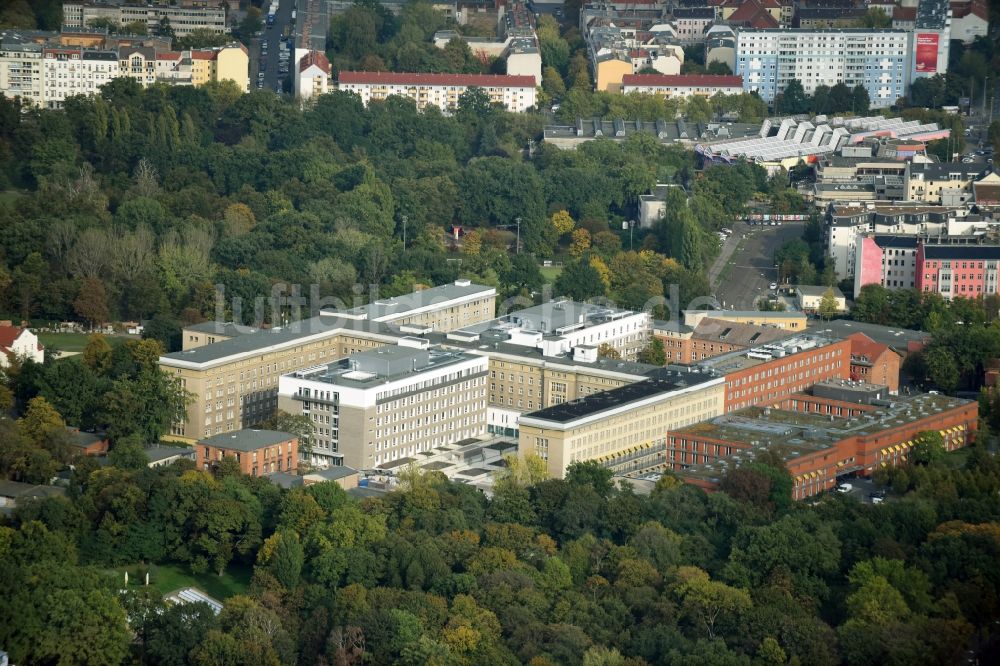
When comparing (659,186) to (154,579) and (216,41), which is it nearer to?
(216,41)

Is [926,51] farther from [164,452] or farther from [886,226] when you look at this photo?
[164,452]

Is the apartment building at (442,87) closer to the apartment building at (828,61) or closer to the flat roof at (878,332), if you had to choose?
the apartment building at (828,61)

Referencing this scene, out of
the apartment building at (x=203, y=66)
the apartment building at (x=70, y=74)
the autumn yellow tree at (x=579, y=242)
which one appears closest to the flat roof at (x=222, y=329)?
the autumn yellow tree at (x=579, y=242)

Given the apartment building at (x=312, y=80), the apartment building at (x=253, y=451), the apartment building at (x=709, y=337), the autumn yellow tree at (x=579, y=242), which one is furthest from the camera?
the apartment building at (x=312, y=80)

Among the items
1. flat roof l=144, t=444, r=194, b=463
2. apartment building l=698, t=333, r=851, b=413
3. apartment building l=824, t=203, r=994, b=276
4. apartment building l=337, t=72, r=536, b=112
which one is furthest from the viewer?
apartment building l=337, t=72, r=536, b=112

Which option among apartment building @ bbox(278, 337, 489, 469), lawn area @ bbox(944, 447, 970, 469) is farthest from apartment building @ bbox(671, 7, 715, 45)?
lawn area @ bbox(944, 447, 970, 469)

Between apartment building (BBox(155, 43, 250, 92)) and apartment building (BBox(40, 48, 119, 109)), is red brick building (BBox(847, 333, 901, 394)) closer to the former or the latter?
apartment building (BBox(155, 43, 250, 92))
